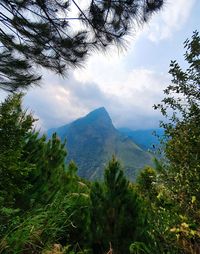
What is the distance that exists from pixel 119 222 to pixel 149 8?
4.11m

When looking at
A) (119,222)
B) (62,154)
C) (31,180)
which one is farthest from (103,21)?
(119,222)

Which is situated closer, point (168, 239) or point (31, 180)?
point (168, 239)

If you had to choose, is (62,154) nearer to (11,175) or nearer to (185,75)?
(11,175)

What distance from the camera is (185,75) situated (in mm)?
7215

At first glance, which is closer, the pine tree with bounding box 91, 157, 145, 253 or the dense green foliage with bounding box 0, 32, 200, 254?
the dense green foliage with bounding box 0, 32, 200, 254

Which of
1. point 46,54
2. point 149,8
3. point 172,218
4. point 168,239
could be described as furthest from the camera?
point 46,54

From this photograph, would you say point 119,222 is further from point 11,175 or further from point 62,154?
point 62,154

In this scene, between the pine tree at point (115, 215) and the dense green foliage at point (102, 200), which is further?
the pine tree at point (115, 215)

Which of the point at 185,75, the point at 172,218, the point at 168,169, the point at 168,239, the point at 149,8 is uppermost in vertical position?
the point at 149,8

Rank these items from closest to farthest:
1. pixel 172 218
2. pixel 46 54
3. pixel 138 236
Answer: pixel 172 218 → pixel 138 236 → pixel 46 54

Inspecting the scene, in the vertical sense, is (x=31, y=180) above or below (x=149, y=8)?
below

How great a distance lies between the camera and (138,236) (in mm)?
5785

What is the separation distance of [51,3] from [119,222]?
4.40 metres

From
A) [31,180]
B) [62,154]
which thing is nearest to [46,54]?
[62,154]
